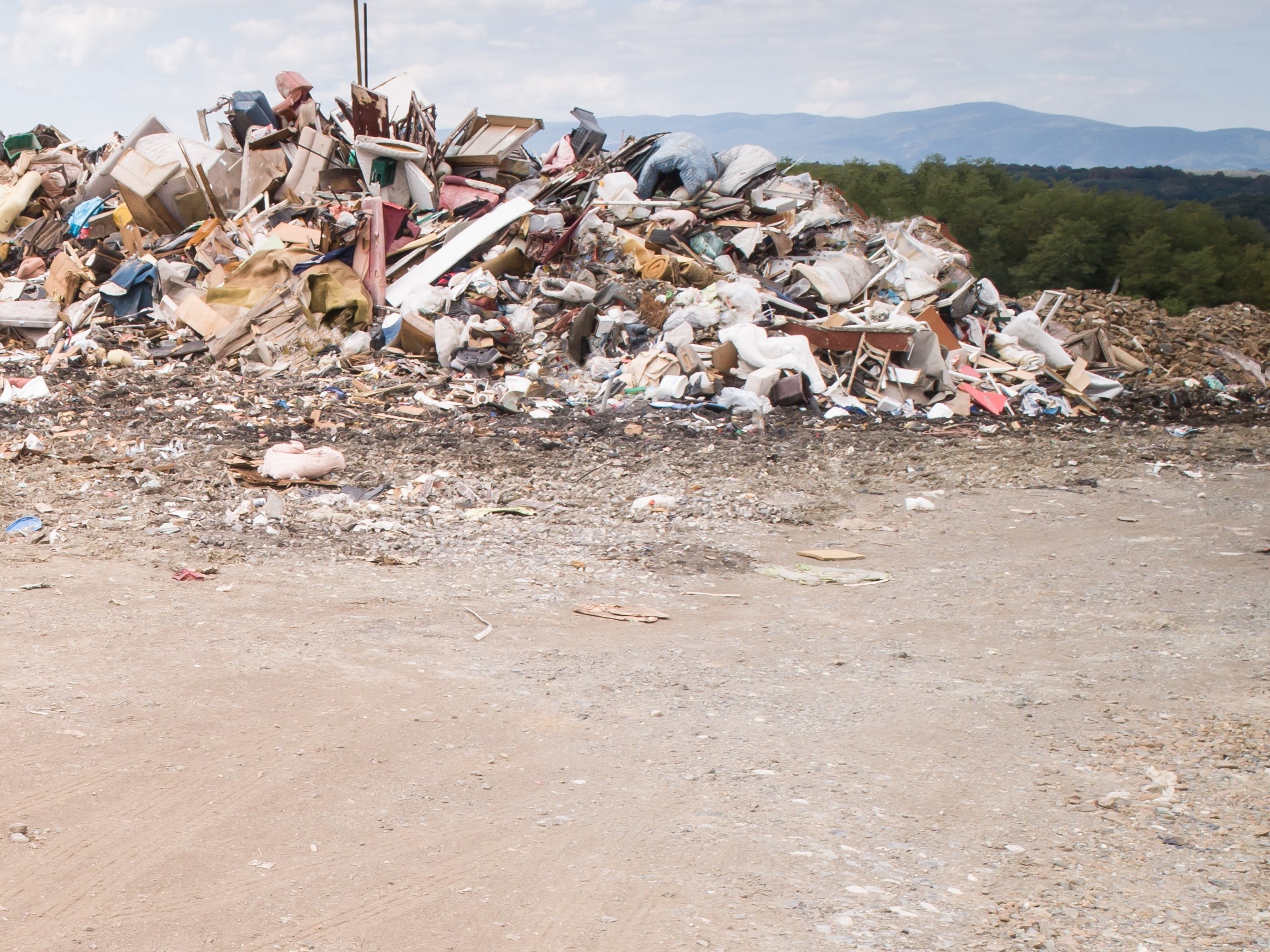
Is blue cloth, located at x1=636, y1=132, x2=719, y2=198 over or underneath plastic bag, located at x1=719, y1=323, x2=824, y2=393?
over

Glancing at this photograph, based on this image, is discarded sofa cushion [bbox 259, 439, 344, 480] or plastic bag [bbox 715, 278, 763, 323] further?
plastic bag [bbox 715, 278, 763, 323]

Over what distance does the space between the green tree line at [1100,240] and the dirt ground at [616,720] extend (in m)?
15.6

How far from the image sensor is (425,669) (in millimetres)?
Answer: 4109

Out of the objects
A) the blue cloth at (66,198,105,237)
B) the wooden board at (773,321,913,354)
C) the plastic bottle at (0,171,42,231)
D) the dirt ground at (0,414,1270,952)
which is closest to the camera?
the dirt ground at (0,414,1270,952)

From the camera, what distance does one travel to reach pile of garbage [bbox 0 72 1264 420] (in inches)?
397

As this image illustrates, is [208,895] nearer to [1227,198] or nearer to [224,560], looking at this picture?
[224,560]

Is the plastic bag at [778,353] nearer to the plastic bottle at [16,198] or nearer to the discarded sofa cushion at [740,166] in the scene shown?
the discarded sofa cushion at [740,166]

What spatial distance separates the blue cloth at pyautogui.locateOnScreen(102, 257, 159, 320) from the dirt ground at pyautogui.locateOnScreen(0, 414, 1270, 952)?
17.8 feet

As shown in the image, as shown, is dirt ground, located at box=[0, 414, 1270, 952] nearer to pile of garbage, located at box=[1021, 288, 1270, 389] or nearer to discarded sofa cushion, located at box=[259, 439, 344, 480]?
discarded sofa cushion, located at box=[259, 439, 344, 480]

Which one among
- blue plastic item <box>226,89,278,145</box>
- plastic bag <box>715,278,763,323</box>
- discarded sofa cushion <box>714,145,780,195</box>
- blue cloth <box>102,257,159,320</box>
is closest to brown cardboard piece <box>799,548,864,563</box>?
plastic bag <box>715,278,763,323</box>

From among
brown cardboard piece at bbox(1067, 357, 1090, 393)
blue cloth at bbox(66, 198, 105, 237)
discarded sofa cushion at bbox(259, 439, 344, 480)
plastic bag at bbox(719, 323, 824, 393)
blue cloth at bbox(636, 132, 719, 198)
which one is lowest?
discarded sofa cushion at bbox(259, 439, 344, 480)

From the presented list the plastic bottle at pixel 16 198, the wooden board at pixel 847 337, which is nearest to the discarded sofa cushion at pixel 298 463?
the wooden board at pixel 847 337

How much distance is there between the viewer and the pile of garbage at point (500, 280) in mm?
10094

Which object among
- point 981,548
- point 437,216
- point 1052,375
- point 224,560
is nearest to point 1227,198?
point 1052,375
